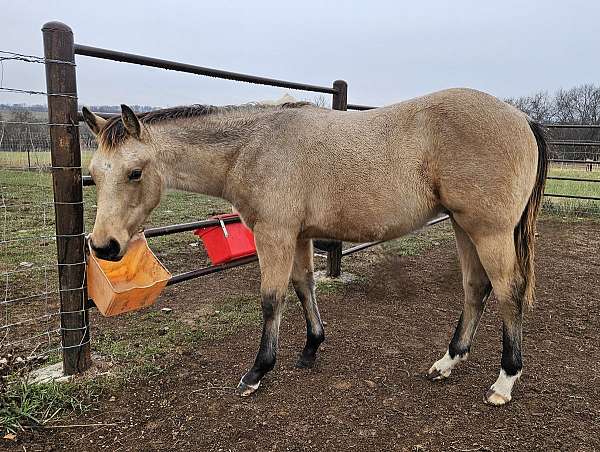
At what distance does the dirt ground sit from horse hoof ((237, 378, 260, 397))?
45 mm

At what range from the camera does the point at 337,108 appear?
14.9 ft

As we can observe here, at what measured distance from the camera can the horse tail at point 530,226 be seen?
2.61 metres

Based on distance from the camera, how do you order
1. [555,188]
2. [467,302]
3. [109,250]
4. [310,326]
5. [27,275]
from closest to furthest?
[109,250] → [467,302] → [310,326] → [27,275] → [555,188]

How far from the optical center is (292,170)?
2592mm

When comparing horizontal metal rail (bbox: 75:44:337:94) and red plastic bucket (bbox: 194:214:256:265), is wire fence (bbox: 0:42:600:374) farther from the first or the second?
red plastic bucket (bbox: 194:214:256:265)

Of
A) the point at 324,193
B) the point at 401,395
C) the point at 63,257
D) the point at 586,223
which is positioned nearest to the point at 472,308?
the point at 401,395

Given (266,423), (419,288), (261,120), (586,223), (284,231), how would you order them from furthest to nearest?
(586,223) → (419,288) → (261,120) → (284,231) → (266,423)

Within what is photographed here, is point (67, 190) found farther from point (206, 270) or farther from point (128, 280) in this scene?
point (206, 270)

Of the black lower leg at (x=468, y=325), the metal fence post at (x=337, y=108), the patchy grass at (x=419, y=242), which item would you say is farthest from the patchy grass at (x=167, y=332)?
the patchy grass at (x=419, y=242)

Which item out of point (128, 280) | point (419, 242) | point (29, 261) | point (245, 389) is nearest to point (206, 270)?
point (128, 280)

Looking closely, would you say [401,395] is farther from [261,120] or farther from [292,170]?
[261,120]

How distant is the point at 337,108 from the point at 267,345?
9.14ft

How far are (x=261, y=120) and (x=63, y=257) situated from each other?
153 centimetres

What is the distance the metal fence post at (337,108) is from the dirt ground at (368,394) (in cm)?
65
